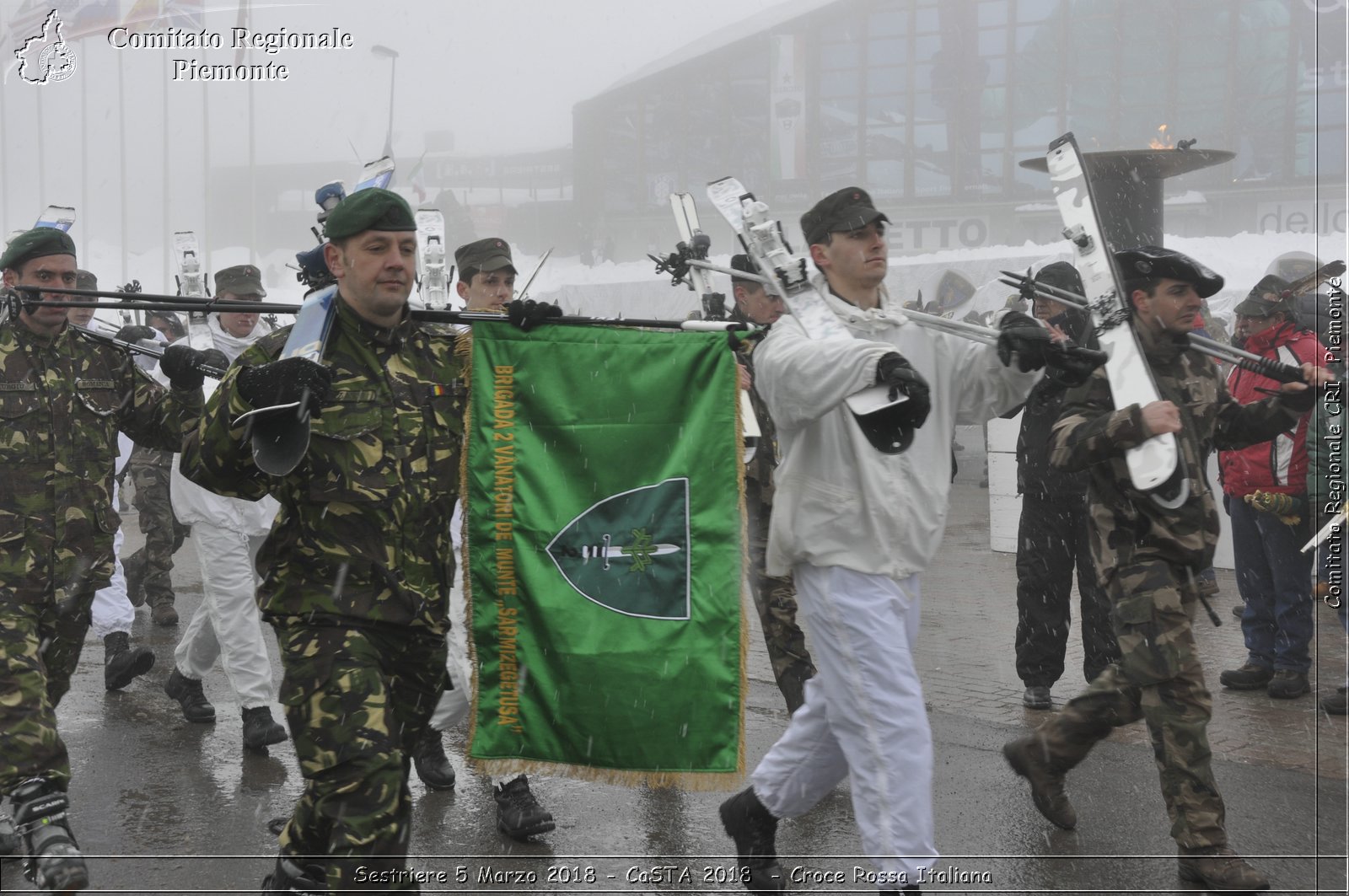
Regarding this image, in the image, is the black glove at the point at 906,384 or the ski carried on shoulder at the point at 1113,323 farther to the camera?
the ski carried on shoulder at the point at 1113,323

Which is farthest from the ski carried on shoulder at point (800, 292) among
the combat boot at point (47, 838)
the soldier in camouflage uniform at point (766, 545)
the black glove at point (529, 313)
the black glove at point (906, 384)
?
the combat boot at point (47, 838)

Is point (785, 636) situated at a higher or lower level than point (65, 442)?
lower

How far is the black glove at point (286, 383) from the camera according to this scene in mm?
3326

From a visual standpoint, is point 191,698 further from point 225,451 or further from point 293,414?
point 293,414

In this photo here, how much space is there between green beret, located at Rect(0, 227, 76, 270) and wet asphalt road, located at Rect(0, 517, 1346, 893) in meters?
2.19

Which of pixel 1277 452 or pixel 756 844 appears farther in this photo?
pixel 1277 452

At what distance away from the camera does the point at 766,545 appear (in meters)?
6.04

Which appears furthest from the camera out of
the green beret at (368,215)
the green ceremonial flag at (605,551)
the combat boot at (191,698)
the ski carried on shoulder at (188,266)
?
the combat boot at (191,698)

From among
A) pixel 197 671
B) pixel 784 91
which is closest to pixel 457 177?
pixel 784 91

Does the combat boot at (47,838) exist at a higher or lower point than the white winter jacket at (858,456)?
lower

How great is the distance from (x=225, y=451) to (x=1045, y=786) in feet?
10.1

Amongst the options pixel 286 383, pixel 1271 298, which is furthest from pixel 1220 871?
pixel 1271 298

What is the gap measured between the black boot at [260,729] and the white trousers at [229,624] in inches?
1.5

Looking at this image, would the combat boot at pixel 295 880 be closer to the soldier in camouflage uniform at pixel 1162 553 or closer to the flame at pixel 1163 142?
the soldier in camouflage uniform at pixel 1162 553
